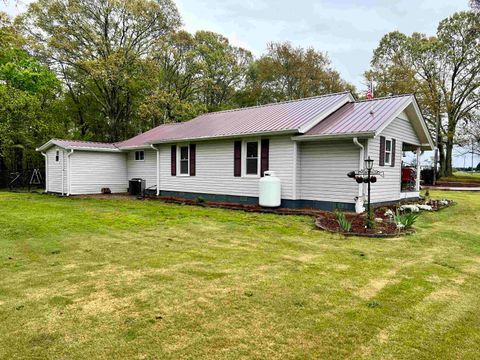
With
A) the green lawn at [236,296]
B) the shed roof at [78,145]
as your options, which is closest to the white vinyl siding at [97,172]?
the shed roof at [78,145]

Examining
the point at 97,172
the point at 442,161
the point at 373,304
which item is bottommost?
the point at 373,304

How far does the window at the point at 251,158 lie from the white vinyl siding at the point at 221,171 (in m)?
0.28

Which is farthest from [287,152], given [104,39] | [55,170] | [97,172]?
[104,39]

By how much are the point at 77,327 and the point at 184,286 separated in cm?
129

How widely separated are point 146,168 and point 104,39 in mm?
13758

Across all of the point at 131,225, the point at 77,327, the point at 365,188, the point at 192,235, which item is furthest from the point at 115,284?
the point at 365,188

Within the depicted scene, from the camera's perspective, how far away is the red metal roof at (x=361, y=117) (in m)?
10.1

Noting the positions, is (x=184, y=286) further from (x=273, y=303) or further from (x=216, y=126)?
(x=216, y=126)

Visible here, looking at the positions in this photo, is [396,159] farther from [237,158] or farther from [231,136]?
[231,136]

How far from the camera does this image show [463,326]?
10.4 ft

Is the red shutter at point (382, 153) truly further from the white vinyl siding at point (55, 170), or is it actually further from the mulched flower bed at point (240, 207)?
the white vinyl siding at point (55, 170)

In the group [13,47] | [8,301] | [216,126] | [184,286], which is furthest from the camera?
[13,47]

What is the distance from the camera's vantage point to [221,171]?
13.2m

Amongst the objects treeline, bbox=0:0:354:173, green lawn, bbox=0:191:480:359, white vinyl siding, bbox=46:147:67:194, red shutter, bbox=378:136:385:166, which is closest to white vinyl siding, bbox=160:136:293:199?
red shutter, bbox=378:136:385:166
